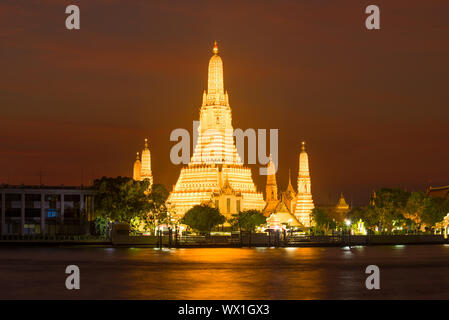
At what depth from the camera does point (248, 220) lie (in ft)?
495

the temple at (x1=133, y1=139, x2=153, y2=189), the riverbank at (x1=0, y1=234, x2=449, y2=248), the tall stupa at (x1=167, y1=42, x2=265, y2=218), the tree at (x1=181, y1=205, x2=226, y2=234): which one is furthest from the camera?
the temple at (x1=133, y1=139, x2=153, y2=189)

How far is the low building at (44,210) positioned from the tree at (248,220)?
24.4 metres

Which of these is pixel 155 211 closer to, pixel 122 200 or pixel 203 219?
pixel 122 200

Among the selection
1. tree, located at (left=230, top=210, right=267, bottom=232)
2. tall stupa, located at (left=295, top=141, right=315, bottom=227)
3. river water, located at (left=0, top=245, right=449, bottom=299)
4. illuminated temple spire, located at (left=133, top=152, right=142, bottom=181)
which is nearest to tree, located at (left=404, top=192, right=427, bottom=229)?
tree, located at (left=230, top=210, right=267, bottom=232)

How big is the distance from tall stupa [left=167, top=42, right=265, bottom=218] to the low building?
23.9 metres

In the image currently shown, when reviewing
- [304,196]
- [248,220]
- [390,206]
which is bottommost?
[248,220]

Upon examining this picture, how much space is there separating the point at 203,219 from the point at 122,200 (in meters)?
27.8

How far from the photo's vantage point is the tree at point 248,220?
496 ft

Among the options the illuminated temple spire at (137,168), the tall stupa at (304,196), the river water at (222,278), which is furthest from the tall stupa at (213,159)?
the river water at (222,278)

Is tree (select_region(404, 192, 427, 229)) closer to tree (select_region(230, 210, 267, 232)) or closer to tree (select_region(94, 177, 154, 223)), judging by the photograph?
tree (select_region(230, 210, 267, 232))

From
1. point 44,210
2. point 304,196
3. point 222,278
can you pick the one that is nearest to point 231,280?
point 222,278

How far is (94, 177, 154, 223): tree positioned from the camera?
115938mm

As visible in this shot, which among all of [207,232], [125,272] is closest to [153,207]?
[207,232]
